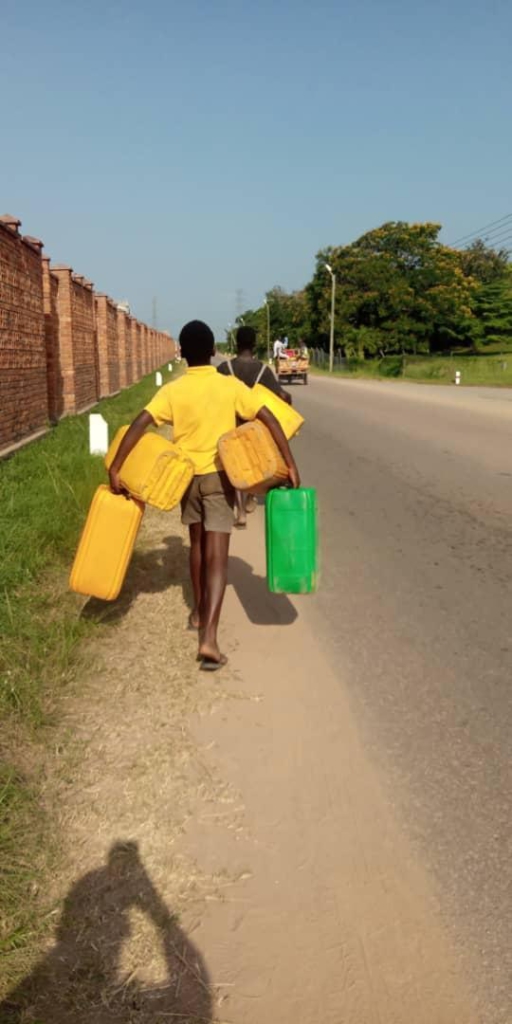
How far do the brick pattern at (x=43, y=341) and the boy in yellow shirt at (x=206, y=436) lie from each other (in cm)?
565

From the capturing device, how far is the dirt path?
78.1 inches

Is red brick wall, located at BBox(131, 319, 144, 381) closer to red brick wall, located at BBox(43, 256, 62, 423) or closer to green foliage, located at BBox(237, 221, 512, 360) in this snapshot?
red brick wall, located at BBox(43, 256, 62, 423)

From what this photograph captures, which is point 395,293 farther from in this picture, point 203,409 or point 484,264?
point 203,409

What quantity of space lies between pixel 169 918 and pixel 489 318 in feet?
213

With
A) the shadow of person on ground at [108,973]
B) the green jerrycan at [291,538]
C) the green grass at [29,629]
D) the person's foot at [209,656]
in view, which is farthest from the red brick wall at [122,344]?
the shadow of person on ground at [108,973]

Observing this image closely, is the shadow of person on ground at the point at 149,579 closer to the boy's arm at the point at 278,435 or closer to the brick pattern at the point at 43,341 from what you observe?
the boy's arm at the point at 278,435


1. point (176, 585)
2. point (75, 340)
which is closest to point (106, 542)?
point (176, 585)

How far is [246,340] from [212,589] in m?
3.61

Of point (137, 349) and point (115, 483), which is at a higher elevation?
point (137, 349)

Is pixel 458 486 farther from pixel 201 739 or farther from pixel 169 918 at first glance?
pixel 169 918

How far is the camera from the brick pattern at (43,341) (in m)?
9.50

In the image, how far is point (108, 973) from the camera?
2.04 m

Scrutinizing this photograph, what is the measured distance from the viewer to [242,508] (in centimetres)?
748

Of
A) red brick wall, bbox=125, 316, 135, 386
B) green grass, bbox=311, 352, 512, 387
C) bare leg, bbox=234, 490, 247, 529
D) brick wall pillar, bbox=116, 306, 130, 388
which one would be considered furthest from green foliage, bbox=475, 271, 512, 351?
bare leg, bbox=234, 490, 247, 529
